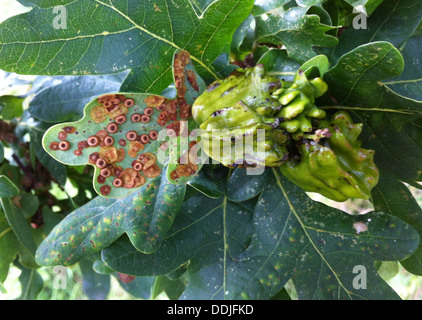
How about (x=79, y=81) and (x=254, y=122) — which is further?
(x=79, y=81)

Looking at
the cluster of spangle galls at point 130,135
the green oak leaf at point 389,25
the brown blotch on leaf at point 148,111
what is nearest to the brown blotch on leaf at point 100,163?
the cluster of spangle galls at point 130,135

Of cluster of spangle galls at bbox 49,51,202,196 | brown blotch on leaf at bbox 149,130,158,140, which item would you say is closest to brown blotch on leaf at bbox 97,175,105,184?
cluster of spangle galls at bbox 49,51,202,196

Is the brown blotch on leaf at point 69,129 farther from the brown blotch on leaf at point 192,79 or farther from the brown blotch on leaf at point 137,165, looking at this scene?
the brown blotch on leaf at point 192,79

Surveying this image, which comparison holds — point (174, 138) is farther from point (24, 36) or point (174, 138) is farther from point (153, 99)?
point (24, 36)

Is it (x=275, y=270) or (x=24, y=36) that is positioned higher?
(x=24, y=36)

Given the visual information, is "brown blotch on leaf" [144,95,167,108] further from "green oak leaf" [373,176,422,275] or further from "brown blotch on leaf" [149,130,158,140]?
"green oak leaf" [373,176,422,275]

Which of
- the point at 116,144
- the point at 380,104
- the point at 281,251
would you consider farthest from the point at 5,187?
the point at 380,104
